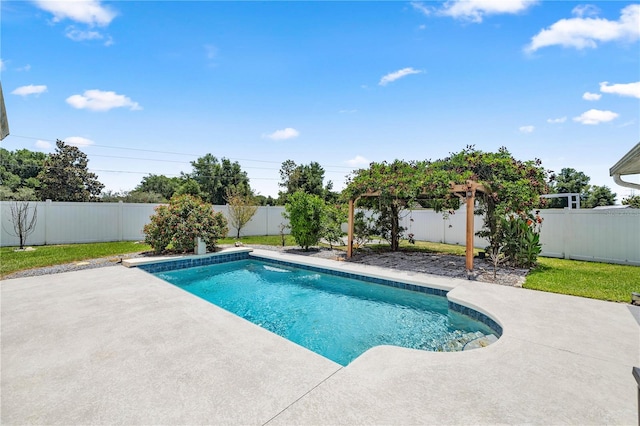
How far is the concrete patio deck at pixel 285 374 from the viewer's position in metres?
2.29

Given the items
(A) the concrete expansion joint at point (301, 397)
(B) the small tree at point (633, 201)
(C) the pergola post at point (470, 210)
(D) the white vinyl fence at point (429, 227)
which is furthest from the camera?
(B) the small tree at point (633, 201)

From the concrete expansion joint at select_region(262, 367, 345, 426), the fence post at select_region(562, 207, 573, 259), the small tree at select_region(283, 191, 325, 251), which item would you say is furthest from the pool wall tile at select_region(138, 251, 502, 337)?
the fence post at select_region(562, 207, 573, 259)

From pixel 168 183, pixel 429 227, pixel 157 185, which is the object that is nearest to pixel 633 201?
pixel 429 227

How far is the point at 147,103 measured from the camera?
13.6 m

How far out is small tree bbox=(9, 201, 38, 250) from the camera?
1132 centimetres

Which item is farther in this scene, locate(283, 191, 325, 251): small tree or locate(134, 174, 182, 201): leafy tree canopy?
locate(134, 174, 182, 201): leafy tree canopy

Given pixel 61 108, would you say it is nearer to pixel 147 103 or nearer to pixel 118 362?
pixel 147 103

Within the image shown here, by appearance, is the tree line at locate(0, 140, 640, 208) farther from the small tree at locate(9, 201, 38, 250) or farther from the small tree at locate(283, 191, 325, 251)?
the small tree at locate(9, 201, 38, 250)

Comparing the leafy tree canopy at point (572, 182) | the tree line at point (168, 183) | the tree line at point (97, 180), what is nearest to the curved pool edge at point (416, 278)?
the tree line at point (168, 183)

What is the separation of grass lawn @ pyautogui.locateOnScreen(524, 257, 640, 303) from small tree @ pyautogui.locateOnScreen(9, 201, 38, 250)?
16.9 m

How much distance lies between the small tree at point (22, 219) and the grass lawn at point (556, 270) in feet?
2.19

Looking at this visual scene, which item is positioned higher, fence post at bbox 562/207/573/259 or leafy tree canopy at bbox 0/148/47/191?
leafy tree canopy at bbox 0/148/47/191

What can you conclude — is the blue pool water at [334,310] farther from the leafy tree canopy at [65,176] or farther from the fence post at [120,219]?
the leafy tree canopy at [65,176]

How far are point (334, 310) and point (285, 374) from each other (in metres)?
3.17
